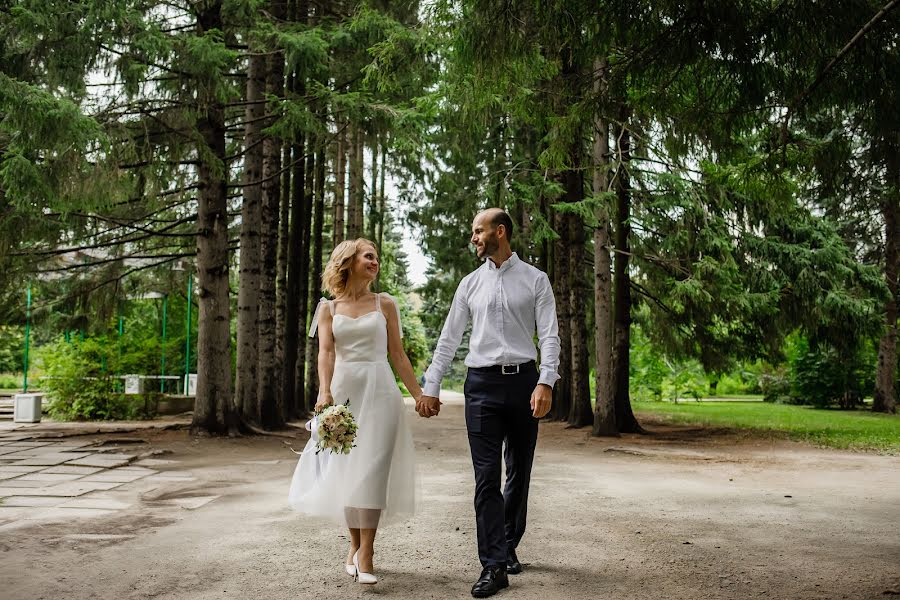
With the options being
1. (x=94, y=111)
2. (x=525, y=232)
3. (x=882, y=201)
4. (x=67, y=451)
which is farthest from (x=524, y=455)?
(x=882, y=201)

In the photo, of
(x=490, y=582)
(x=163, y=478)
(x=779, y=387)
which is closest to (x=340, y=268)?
(x=490, y=582)

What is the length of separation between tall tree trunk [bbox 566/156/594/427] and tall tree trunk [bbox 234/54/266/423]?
22.4 feet

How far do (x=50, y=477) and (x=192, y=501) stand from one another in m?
2.45

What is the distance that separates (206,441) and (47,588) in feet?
30.3

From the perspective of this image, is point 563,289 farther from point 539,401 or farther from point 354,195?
point 539,401

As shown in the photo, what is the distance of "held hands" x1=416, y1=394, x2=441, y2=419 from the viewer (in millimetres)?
4902

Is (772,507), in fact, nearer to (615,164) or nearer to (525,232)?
(615,164)

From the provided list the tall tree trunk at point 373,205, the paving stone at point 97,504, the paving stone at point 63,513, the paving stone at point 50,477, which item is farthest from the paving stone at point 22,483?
the tall tree trunk at point 373,205

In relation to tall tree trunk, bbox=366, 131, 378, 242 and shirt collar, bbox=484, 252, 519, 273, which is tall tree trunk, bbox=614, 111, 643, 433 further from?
shirt collar, bbox=484, 252, 519, 273

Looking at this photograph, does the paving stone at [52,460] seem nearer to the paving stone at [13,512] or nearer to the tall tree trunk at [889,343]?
the paving stone at [13,512]

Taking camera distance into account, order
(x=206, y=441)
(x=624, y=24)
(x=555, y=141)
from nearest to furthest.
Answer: (x=624, y=24)
(x=555, y=141)
(x=206, y=441)

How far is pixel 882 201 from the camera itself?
27188mm

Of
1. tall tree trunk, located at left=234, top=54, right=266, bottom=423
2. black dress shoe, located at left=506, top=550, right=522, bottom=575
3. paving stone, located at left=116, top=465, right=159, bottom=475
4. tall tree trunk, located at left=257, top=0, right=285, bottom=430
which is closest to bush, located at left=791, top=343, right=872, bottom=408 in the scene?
tall tree trunk, located at left=257, top=0, right=285, bottom=430

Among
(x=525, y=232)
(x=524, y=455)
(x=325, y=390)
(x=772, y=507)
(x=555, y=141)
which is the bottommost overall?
(x=772, y=507)
